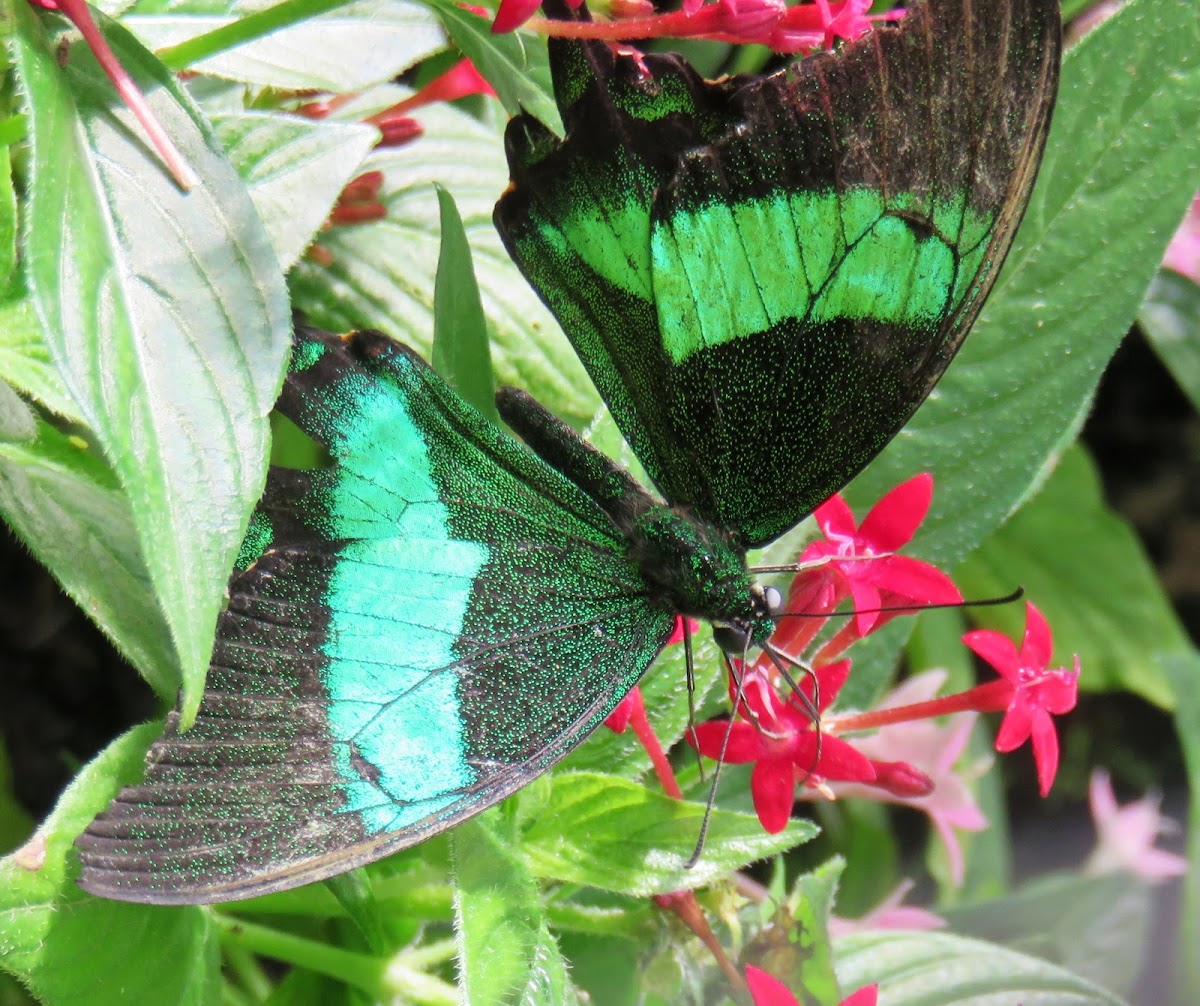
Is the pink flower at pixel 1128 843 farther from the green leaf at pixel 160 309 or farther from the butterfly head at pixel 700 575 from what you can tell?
the green leaf at pixel 160 309

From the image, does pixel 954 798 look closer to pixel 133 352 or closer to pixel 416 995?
pixel 416 995

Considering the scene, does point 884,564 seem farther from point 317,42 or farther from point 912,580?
point 317,42

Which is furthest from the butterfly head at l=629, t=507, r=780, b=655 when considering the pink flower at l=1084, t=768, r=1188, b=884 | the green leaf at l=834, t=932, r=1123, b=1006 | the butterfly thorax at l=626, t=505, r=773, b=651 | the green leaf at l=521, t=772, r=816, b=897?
the pink flower at l=1084, t=768, r=1188, b=884

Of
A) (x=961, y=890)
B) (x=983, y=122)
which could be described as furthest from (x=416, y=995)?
(x=961, y=890)

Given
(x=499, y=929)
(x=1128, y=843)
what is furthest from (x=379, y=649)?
(x=1128, y=843)

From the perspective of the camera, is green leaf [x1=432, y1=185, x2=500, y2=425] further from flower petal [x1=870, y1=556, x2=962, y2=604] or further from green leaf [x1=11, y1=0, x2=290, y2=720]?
flower petal [x1=870, y1=556, x2=962, y2=604]

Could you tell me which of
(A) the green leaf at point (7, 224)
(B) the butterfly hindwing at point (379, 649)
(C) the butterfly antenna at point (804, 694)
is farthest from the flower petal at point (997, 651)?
(A) the green leaf at point (7, 224)
